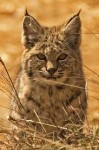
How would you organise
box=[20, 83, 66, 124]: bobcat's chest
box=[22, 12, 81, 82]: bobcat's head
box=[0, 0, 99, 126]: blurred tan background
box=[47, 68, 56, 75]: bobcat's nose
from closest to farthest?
box=[47, 68, 56, 75]: bobcat's nose, box=[22, 12, 81, 82]: bobcat's head, box=[20, 83, 66, 124]: bobcat's chest, box=[0, 0, 99, 126]: blurred tan background

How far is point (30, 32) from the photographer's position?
285 inches

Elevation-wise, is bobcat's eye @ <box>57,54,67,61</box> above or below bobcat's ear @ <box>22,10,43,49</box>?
below

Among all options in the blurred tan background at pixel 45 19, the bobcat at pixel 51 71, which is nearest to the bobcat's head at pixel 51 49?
the bobcat at pixel 51 71

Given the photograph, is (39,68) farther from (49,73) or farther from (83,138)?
(83,138)

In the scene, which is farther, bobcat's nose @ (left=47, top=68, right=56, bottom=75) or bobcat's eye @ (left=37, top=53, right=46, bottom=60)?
bobcat's eye @ (left=37, top=53, right=46, bottom=60)

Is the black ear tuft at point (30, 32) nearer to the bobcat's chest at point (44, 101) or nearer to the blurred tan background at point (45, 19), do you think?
the bobcat's chest at point (44, 101)

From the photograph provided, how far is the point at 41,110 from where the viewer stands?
23.2 ft

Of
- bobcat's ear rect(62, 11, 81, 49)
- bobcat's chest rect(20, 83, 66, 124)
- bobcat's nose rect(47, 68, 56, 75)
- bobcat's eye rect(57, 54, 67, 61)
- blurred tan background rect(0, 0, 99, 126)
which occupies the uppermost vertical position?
blurred tan background rect(0, 0, 99, 126)

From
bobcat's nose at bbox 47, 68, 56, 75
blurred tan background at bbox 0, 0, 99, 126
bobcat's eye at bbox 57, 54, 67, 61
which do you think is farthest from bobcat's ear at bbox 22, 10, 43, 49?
blurred tan background at bbox 0, 0, 99, 126

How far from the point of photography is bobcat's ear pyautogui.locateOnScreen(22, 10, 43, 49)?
7.11 metres

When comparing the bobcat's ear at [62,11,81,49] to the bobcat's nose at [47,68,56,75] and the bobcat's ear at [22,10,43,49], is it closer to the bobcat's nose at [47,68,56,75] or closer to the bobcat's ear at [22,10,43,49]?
the bobcat's ear at [22,10,43,49]

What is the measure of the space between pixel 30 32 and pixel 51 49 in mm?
416

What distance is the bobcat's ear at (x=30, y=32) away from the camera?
280 inches

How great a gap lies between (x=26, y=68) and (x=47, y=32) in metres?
0.42
